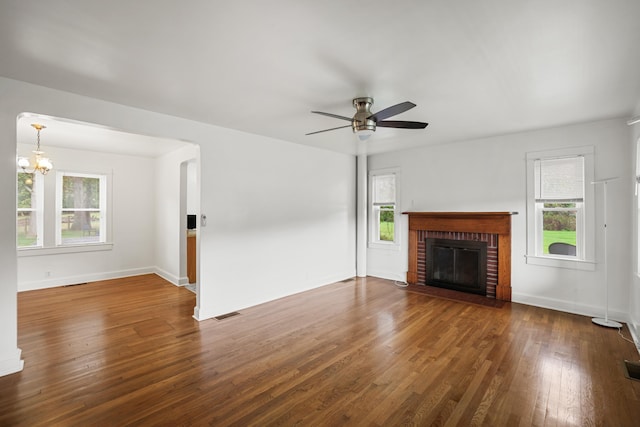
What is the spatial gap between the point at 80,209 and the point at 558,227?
27.3ft

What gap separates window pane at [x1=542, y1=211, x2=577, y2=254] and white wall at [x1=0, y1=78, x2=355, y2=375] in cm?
327

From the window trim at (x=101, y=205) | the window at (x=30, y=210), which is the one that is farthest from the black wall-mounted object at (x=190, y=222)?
the window at (x=30, y=210)

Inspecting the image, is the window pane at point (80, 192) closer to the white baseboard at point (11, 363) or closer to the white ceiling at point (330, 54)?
the white ceiling at point (330, 54)

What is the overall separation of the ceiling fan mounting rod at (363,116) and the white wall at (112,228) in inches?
219

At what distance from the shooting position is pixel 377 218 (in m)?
6.38

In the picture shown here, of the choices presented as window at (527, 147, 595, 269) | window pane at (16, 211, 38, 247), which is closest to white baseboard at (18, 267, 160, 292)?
window pane at (16, 211, 38, 247)

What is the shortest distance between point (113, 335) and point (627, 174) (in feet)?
21.1

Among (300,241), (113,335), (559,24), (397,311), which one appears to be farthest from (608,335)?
(113,335)

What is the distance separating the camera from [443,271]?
5383 millimetres

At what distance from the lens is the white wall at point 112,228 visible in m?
5.46

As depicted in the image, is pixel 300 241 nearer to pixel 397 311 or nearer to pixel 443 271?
pixel 397 311

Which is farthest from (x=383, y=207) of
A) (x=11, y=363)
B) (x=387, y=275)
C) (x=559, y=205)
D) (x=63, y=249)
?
→ (x=63, y=249)

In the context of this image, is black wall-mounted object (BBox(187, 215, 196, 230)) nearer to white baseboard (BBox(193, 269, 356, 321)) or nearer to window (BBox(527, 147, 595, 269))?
white baseboard (BBox(193, 269, 356, 321))

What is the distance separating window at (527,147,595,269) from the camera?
405 cm
